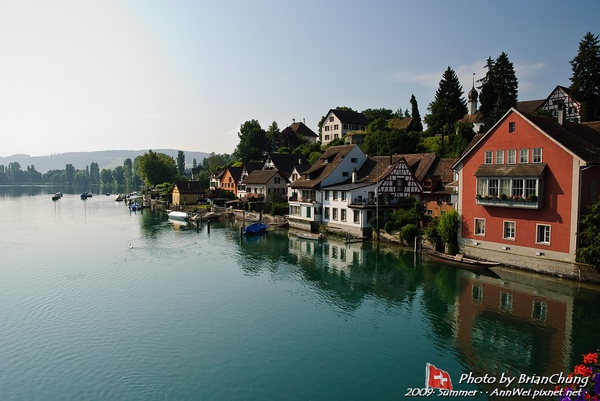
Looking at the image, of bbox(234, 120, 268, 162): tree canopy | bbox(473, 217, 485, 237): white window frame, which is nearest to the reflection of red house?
bbox(473, 217, 485, 237): white window frame

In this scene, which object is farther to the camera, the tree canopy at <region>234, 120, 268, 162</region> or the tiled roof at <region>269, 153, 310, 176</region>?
the tree canopy at <region>234, 120, 268, 162</region>

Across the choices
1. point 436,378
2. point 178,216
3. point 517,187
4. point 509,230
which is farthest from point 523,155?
point 178,216

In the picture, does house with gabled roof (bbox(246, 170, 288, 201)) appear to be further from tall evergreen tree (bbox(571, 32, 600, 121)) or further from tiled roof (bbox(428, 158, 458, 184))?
tall evergreen tree (bbox(571, 32, 600, 121))

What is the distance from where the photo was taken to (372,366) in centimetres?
2011

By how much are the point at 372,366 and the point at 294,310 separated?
903 cm

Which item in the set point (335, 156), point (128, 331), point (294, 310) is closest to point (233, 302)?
point (294, 310)

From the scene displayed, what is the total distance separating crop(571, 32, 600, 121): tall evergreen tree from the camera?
2574 inches

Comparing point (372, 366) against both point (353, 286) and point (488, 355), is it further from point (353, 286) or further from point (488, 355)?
point (353, 286)

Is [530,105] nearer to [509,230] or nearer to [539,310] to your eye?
[509,230]

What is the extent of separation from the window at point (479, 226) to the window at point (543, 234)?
202 inches

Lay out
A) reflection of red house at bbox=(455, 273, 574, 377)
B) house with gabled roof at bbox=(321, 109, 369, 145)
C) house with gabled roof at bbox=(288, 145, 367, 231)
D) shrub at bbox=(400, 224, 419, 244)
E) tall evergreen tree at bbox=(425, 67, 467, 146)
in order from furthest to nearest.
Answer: house with gabled roof at bbox=(321, 109, 369, 145)
tall evergreen tree at bbox=(425, 67, 467, 146)
house with gabled roof at bbox=(288, 145, 367, 231)
shrub at bbox=(400, 224, 419, 244)
reflection of red house at bbox=(455, 273, 574, 377)

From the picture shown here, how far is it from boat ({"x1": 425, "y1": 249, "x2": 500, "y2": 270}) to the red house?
159 cm

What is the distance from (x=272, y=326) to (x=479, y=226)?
77.6ft

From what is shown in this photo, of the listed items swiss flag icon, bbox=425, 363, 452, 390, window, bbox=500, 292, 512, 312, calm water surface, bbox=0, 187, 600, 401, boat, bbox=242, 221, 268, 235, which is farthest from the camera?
boat, bbox=242, 221, 268, 235
